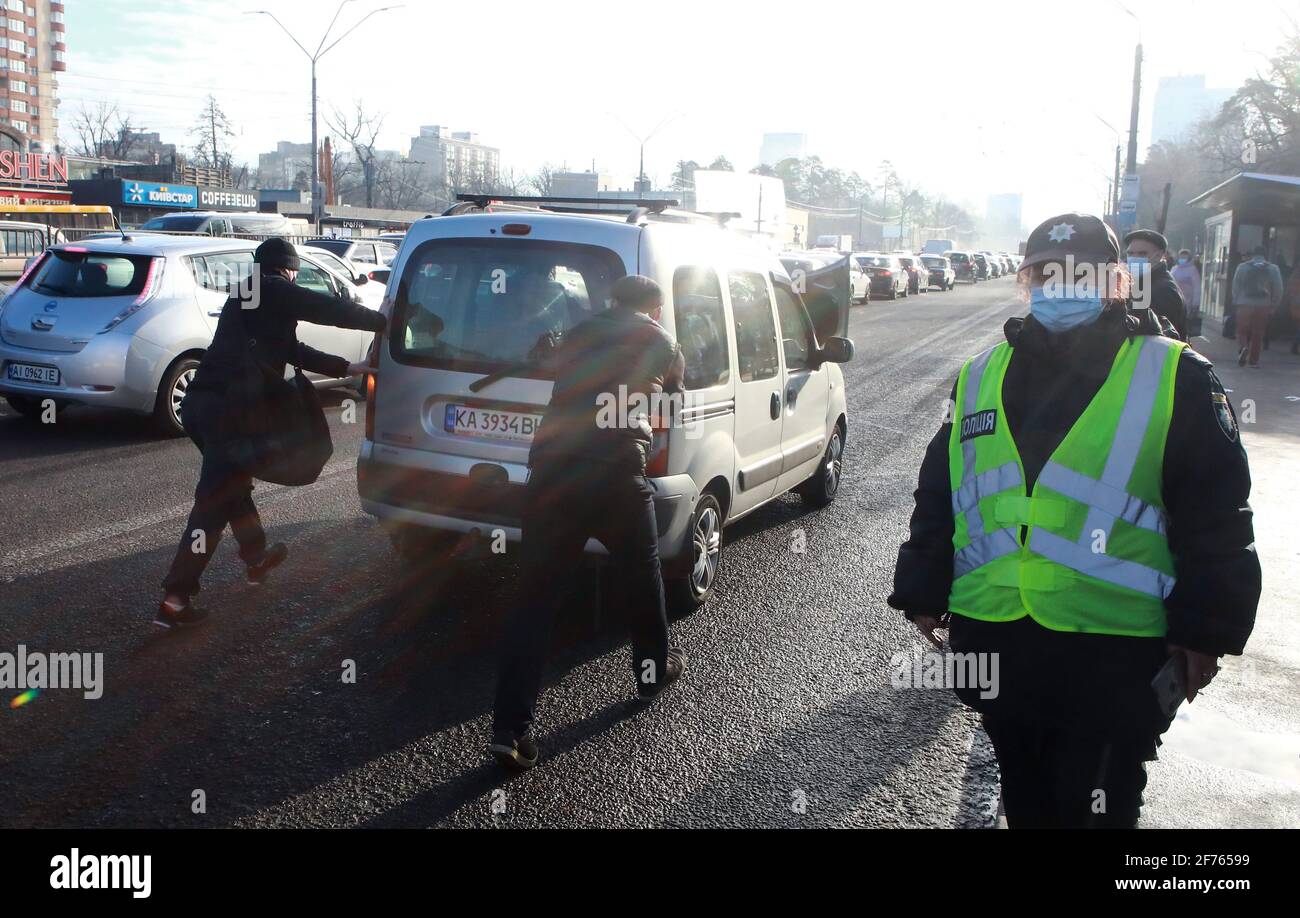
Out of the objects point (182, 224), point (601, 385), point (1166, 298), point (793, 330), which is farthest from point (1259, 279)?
point (182, 224)

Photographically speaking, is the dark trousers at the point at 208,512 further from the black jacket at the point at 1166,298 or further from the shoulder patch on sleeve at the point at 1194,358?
the black jacket at the point at 1166,298

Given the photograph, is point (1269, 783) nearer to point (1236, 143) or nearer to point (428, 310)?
point (428, 310)

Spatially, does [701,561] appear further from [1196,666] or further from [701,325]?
[1196,666]

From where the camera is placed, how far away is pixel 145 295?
9984mm

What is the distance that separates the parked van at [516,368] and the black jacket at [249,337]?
1.45 feet

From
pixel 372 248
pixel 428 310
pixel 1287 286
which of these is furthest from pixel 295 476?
pixel 1287 286

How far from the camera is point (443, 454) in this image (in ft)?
18.3

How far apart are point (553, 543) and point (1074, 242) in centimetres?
218

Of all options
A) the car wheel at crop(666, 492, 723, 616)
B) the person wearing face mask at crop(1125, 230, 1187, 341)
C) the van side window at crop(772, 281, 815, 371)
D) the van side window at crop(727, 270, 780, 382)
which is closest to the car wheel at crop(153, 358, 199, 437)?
the van side window at crop(772, 281, 815, 371)

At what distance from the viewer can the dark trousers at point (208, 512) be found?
5.28m

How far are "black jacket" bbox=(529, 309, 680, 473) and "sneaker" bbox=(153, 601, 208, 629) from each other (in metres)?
2.13

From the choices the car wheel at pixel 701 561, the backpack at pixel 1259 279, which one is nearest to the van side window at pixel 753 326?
the car wheel at pixel 701 561

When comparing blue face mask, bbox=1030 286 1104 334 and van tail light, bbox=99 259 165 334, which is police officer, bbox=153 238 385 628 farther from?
van tail light, bbox=99 259 165 334

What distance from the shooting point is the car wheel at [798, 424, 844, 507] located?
8.09 m
